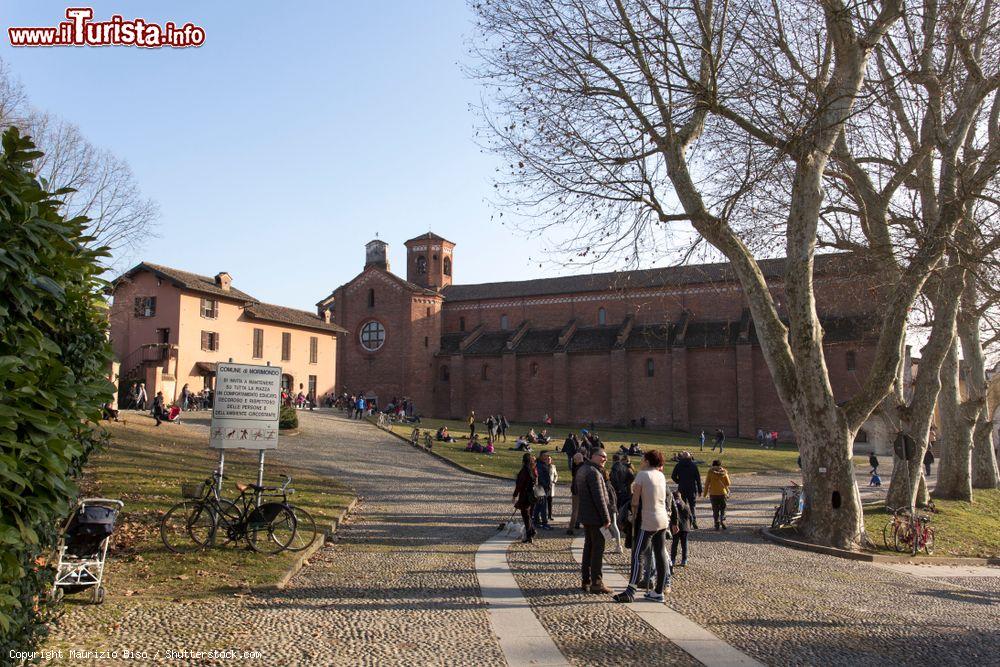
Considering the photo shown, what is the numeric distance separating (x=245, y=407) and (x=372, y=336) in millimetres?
42294

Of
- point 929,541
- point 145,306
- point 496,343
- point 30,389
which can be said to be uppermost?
point 145,306

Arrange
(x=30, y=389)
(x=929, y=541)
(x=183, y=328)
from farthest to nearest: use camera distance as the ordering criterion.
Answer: (x=183, y=328) → (x=929, y=541) → (x=30, y=389)

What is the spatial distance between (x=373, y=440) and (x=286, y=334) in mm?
16539

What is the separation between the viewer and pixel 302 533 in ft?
33.3

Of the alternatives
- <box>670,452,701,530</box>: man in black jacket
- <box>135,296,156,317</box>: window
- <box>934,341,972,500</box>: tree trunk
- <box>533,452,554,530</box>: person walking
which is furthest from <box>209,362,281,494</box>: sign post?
<box>135,296,156,317</box>: window

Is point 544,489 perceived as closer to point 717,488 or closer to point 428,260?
point 717,488

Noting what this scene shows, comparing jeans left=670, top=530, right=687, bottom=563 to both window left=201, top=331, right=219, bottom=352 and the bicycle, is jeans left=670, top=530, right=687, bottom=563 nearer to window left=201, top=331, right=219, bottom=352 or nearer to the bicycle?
the bicycle

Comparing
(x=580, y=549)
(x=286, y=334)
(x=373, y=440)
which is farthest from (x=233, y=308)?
(x=580, y=549)

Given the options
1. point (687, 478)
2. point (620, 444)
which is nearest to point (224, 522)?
point (687, 478)

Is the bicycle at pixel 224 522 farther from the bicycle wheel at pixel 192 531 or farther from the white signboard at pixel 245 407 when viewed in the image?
the white signboard at pixel 245 407

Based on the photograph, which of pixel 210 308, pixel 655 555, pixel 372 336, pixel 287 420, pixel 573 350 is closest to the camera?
pixel 655 555

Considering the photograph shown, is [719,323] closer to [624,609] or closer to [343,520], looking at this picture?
[343,520]

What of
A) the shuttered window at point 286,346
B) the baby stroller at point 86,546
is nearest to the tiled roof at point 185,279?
the shuttered window at point 286,346

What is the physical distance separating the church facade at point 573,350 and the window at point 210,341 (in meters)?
12.9
